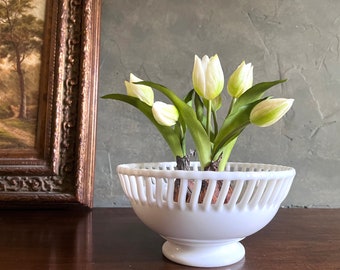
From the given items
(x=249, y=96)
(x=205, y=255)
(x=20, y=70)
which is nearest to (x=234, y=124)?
(x=249, y=96)

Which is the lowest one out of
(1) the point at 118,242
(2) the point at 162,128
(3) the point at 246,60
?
(1) the point at 118,242

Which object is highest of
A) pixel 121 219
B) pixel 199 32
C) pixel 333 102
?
pixel 199 32

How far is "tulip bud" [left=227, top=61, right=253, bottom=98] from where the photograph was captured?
506mm

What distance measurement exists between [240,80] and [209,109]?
2.1 inches

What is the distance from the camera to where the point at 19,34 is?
30.1 inches

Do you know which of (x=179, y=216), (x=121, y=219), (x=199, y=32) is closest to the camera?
(x=179, y=216)

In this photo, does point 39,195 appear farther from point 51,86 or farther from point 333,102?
point 333,102

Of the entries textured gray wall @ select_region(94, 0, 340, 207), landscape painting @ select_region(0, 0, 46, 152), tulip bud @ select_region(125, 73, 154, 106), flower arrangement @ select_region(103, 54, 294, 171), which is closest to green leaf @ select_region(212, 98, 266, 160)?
flower arrangement @ select_region(103, 54, 294, 171)

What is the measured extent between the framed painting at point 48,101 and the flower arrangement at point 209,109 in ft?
0.81

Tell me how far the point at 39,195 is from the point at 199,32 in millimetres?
443

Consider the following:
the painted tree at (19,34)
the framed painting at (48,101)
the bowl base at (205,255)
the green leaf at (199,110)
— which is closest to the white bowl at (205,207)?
the bowl base at (205,255)

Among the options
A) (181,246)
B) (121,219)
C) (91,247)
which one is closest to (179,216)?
(181,246)

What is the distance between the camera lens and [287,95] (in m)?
0.80

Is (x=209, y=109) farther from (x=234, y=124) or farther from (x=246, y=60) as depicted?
(x=246, y=60)
